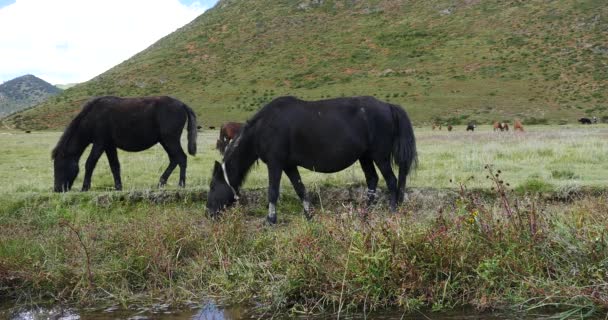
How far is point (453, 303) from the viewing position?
590 centimetres

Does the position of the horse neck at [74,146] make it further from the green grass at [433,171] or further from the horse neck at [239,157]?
the horse neck at [239,157]

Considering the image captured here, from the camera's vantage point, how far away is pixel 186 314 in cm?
598

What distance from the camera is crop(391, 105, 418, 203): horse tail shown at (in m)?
9.64

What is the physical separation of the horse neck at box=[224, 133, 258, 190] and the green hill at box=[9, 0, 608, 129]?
44.7m

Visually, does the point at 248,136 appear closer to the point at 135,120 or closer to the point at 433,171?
the point at 135,120

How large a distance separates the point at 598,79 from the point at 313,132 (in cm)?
6298

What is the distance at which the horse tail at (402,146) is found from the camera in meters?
9.64

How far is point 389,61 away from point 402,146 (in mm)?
70744

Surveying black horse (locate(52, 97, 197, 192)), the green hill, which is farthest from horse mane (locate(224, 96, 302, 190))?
the green hill

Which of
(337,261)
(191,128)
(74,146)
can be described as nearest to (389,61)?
(191,128)

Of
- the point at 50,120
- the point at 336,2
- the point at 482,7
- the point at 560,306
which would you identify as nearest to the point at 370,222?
the point at 560,306

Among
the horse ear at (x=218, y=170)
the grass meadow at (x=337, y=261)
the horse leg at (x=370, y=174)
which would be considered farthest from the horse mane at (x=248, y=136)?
the horse leg at (x=370, y=174)

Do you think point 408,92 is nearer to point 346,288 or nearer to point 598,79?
point 598,79

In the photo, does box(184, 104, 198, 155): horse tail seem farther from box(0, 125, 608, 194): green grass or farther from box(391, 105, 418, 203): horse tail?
→ box(391, 105, 418, 203): horse tail
